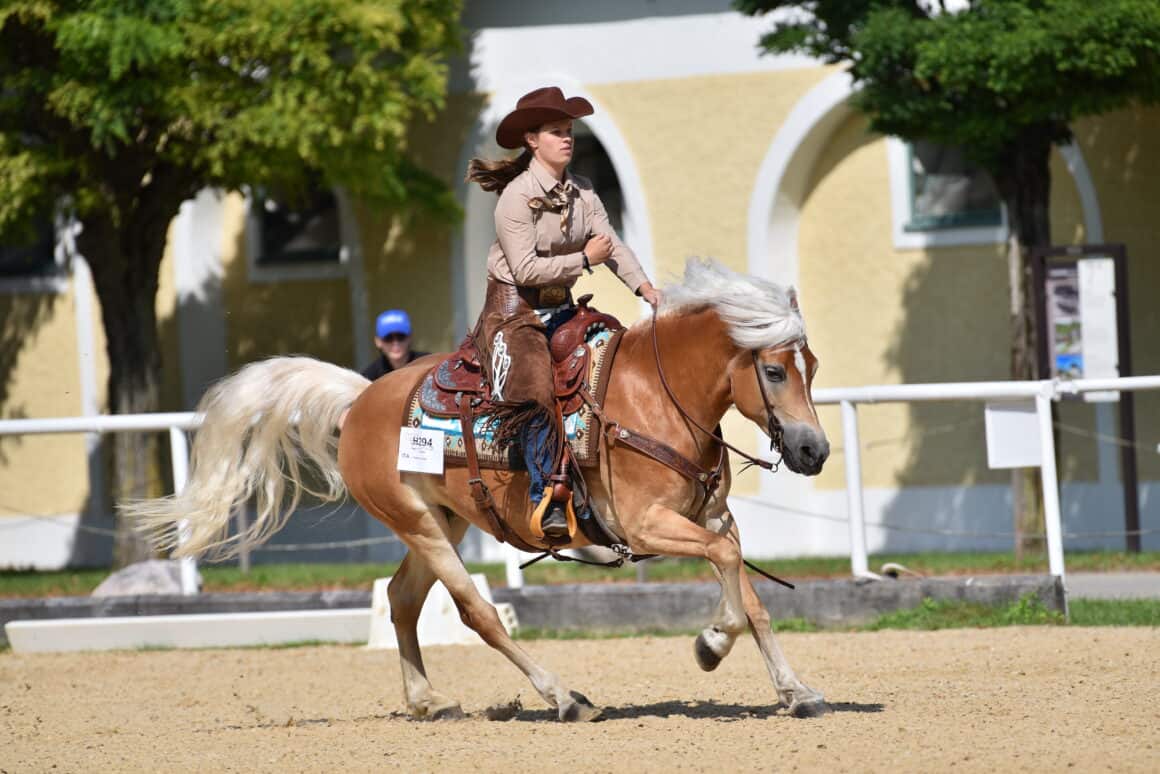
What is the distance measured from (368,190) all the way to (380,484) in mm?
8527

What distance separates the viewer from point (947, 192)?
55.2ft

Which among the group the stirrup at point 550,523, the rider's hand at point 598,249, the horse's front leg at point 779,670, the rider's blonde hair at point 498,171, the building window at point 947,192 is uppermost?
the building window at point 947,192

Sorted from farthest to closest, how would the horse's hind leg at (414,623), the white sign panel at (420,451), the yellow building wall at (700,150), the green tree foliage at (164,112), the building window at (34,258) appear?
the building window at (34,258)
the yellow building wall at (700,150)
the green tree foliage at (164,112)
the horse's hind leg at (414,623)
the white sign panel at (420,451)

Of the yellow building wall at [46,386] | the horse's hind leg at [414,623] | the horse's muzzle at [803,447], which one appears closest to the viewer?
the horse's muzzle at [803,447]

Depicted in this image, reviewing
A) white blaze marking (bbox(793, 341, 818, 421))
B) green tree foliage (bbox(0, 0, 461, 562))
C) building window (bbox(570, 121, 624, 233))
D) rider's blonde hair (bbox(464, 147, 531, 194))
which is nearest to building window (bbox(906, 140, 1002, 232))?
building window (bbox(570, 121, 624, 233))

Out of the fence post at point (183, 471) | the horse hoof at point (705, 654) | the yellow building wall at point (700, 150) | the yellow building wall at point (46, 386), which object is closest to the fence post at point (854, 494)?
the horse hoof at point (705, 654)

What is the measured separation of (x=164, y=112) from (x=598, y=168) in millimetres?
5442

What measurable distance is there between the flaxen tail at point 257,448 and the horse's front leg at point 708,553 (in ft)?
7.20

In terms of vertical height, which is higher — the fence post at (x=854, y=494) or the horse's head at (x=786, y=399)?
the horse's head at (x=786, y=399)

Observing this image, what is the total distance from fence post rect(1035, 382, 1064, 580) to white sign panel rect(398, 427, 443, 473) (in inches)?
159

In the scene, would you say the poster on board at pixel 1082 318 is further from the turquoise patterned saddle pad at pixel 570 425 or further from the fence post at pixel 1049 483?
the turquoise patterned saddle pad at pixel 570 425

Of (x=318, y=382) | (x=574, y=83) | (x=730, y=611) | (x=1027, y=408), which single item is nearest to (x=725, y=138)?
(x=574, y=83)

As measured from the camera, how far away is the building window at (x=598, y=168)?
18.4 meters

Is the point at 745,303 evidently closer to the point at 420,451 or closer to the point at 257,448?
the point at 420,451
